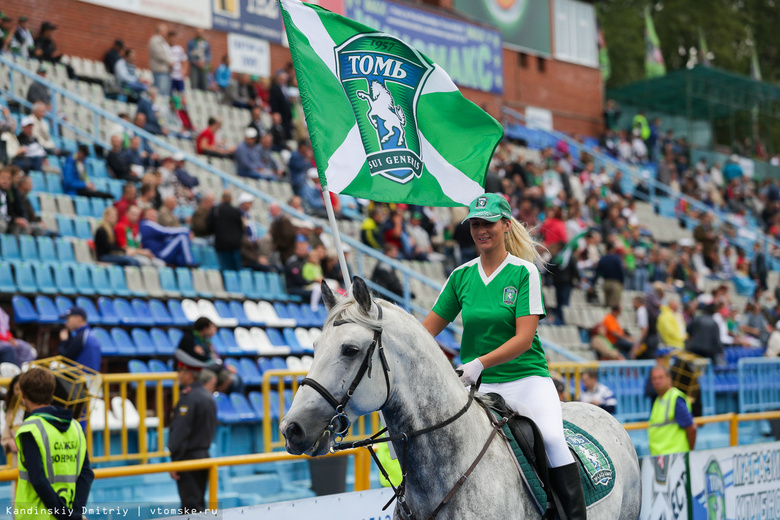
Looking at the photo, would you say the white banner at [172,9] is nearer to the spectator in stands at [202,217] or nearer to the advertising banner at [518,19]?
the spectator in stands at [202,217]

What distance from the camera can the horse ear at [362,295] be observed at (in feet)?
14.2

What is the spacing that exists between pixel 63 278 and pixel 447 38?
809 inches

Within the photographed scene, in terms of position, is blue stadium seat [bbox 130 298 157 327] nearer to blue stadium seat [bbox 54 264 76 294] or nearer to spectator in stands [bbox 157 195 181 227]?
blue stadium seat [bbox 54 264 76 294]

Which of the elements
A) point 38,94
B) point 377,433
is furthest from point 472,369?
point 38,94

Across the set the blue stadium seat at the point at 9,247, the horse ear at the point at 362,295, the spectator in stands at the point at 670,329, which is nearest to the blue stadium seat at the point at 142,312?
the blue stadium seat at the point at 9,247

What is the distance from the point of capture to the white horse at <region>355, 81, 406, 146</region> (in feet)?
20.6

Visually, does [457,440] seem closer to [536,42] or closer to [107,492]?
[107,492]

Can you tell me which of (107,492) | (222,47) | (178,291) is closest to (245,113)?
(222,47)

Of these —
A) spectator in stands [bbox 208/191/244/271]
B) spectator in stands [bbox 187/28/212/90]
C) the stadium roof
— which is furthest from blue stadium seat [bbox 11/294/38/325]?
the stadium roof

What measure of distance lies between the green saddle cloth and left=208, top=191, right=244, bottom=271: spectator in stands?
31.2 ft

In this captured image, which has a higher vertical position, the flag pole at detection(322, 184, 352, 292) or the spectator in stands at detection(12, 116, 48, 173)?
the spectator in stands at detection(12, 116, 48, 173)

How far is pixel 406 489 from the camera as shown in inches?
188

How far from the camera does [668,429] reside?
977 cm

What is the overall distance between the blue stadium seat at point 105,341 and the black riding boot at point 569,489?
24.8 feet
